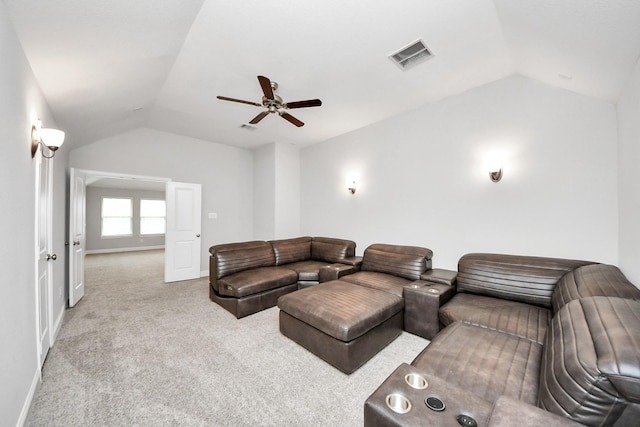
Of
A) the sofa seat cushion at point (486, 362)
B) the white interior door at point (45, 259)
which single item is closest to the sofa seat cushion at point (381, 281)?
the sofa seat cushion at point (486, 362)

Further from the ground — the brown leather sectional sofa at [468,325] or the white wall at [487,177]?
the white wall at [487,177]

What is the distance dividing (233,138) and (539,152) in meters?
5.26

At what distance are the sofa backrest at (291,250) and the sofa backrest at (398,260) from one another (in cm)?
139

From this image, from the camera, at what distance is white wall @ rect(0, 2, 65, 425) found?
1379 mm

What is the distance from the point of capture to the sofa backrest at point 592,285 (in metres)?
1.60

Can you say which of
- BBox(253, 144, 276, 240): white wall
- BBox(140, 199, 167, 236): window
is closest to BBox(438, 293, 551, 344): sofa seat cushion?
BBox(253, 144, 276, 240): white wall

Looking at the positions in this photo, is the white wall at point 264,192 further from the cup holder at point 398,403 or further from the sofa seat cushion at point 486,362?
the cup holder at point 398,403

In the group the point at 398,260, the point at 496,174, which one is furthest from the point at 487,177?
the point at 398,260

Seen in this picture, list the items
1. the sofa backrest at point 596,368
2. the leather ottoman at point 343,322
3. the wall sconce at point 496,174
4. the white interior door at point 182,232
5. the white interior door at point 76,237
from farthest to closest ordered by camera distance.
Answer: the white interior door at point 182,232 → the white interior door at point 76,237 → the wall sconce at point 496,174 → the leather ottoman at point 343,322 → the sofa backrest at point 596,368

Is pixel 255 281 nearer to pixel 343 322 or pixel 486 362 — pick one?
pixel 343 322

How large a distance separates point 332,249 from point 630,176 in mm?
3733

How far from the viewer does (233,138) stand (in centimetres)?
547

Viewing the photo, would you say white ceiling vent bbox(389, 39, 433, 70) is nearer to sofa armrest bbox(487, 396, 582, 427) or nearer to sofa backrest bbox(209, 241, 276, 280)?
sofa armrest bbox(487, 396, 582, 427)

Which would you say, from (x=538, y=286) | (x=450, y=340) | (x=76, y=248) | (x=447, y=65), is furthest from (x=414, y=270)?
(x=76, y=248)
